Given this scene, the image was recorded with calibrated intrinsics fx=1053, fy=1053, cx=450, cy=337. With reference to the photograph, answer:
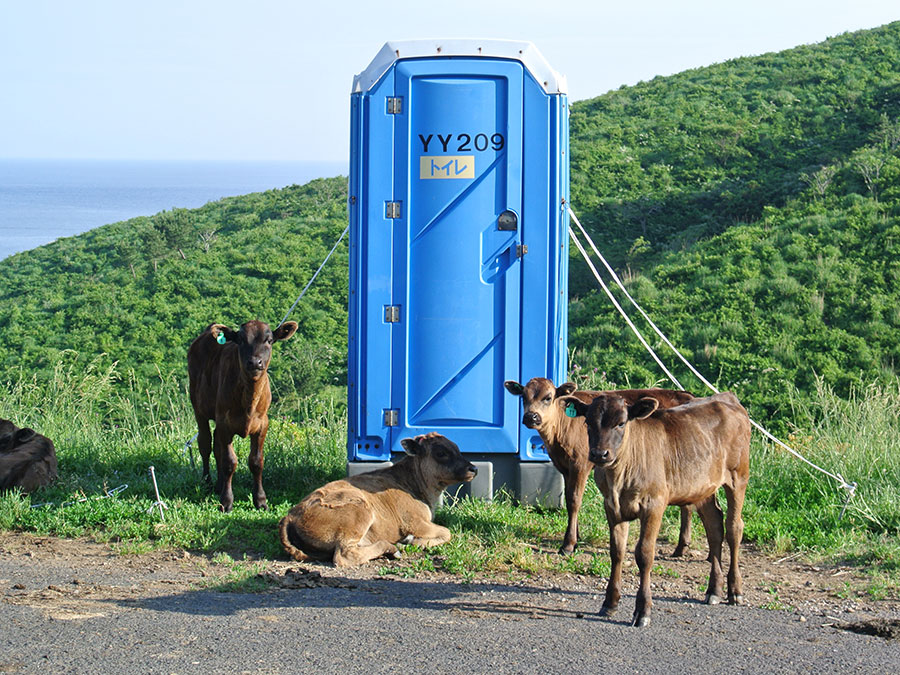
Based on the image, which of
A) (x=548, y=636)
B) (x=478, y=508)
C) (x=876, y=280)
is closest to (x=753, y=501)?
(x=478, y=508)

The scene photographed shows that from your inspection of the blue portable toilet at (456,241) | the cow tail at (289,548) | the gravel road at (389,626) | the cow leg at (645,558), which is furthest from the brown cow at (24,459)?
the cow leg at (645,558)

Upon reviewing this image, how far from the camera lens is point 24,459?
8.72m

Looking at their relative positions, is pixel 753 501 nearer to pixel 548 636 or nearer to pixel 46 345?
pixel 548 636

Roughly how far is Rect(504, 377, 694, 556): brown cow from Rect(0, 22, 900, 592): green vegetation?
0.38 m

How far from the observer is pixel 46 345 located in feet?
106

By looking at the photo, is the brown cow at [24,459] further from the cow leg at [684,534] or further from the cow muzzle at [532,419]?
the cow leg at [684,534]

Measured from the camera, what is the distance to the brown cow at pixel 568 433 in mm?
7023

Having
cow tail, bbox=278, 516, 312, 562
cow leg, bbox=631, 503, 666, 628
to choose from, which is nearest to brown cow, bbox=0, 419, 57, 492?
cow tail, bbox=278, 516, 312, 562

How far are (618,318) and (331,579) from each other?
21.6 m

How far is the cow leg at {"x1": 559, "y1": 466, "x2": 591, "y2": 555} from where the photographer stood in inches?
287

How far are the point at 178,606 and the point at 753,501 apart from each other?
476 centimetres

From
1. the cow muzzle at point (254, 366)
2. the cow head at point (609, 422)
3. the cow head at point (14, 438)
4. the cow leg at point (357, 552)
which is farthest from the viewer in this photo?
the cow head at point (14, 438)

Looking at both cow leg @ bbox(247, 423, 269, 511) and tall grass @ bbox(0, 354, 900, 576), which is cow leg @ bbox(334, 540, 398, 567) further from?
cow leg @ bbox(247, 423, 269, 511)

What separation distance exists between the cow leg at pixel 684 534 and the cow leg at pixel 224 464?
340 cm
